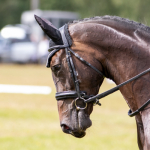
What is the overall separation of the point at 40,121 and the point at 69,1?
131 ft

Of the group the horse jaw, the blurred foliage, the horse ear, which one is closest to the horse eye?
the horse ear

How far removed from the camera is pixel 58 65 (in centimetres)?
337

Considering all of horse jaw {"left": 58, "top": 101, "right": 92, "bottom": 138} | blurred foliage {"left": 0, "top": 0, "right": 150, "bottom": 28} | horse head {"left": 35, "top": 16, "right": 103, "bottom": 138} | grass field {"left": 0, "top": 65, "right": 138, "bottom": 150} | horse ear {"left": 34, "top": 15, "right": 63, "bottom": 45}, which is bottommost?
horse jaw {"left": 58, "top": 101, "right": 92, "bottom": 138}

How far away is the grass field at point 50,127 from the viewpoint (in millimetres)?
7605

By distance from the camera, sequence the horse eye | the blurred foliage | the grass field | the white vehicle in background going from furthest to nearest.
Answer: the blurred foliage → the white vehicle in background → the grass field → the horse eye

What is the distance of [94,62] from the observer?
330 centimetres

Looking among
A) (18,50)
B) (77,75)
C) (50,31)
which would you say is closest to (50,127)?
(77,75)

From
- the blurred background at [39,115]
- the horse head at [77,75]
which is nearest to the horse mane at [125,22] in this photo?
the horse head at [77,75]

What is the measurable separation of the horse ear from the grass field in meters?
0.99

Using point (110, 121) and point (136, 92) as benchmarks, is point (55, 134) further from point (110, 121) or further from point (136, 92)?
point (136, 92)

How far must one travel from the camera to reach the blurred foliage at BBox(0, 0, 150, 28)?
41.2 metres

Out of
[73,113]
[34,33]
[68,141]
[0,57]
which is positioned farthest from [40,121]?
[34,33]

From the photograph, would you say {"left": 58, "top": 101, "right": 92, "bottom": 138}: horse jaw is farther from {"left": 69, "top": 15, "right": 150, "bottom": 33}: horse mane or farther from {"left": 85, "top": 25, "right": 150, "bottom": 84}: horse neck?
{"left": 69, "top": 15, "right": 150, "bottom": 33}: horse mane

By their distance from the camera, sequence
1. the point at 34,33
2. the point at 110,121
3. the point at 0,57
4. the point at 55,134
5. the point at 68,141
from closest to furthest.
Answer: the point at 68,141 → the point at 55,134 → the point at 110,121 → the point at 0,57 → the point at 34,33
